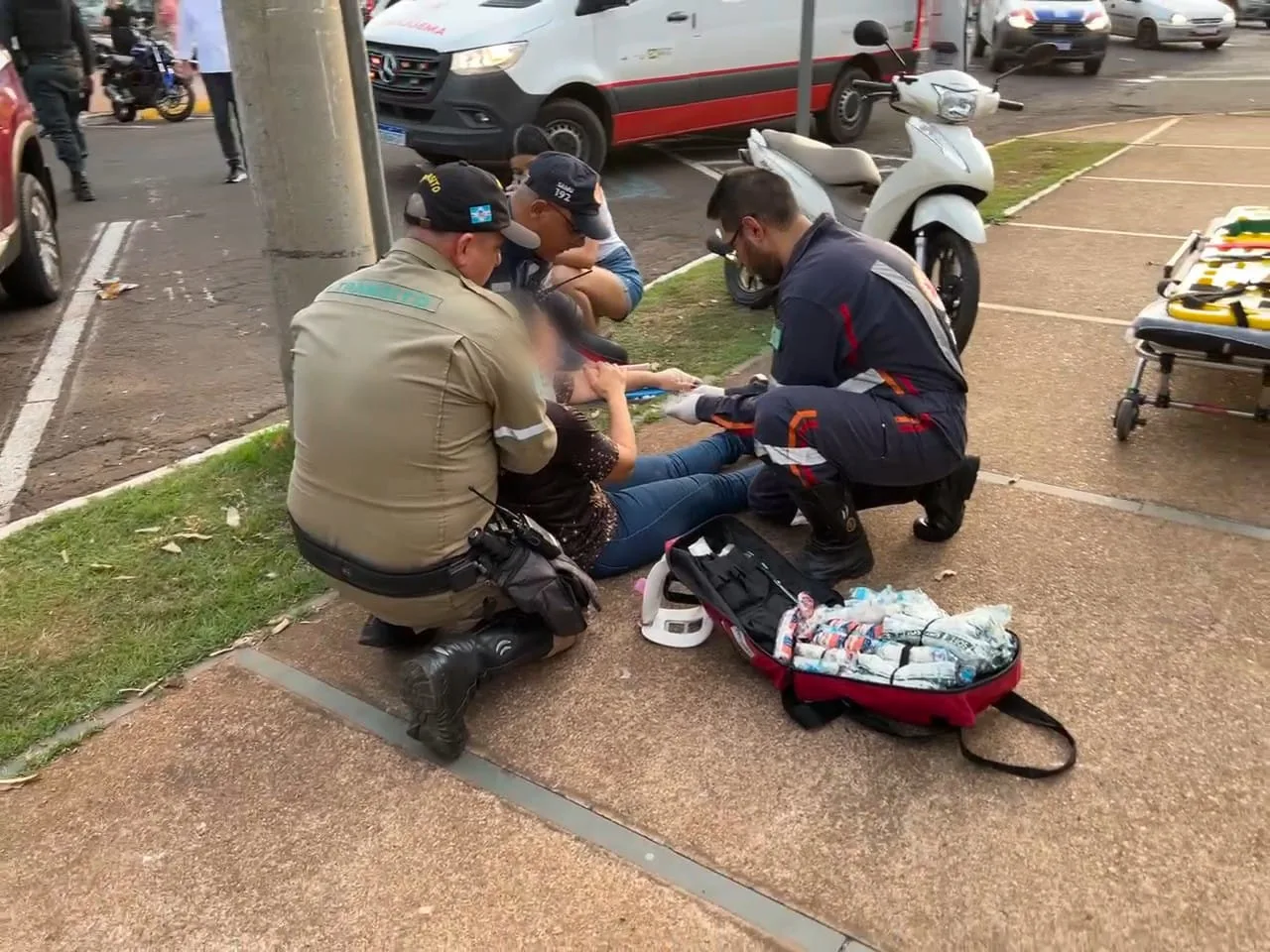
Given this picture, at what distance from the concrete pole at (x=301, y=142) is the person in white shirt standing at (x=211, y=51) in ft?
21.7

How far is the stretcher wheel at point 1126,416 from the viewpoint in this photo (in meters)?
4.20

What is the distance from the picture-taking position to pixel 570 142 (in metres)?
9.03

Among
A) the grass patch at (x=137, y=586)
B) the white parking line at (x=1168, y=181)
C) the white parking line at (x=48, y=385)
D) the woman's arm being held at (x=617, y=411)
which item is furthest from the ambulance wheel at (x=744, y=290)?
the white parking line at (x=1168, y=181)

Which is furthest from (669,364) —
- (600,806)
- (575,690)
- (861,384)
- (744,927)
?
(744,927)

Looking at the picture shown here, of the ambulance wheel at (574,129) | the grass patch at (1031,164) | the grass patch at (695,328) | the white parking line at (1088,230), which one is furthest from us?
the ambulance wheel at (574,129)

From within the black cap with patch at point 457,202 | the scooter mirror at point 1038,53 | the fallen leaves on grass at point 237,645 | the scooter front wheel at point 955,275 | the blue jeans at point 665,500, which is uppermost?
the black cap with patch at point 457,202

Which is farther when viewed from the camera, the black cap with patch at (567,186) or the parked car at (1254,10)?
the parked car at (1254,10)

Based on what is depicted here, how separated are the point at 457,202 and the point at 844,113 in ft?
31.8

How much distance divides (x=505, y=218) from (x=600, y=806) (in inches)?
57.8

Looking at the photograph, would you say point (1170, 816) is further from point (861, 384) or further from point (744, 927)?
point (861, 384)

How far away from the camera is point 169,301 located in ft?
22.0

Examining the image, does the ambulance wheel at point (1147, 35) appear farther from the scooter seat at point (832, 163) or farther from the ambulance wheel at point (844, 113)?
the scooter seat at point (832, 163)

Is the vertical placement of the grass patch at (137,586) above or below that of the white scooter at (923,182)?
below

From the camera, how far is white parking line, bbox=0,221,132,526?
4.54 meters
